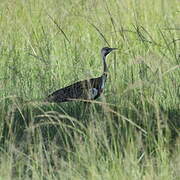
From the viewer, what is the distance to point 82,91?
20.9 feet

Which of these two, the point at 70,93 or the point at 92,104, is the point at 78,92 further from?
the point at 92,104

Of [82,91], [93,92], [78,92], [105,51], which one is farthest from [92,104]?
[105,51]

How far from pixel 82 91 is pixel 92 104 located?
→ 132 centimetres

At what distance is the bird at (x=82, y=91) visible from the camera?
19.6 ft

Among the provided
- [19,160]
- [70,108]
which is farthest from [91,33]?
[19,160]

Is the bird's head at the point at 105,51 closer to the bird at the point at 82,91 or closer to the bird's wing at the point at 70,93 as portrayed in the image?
the bird at the point at 82,91

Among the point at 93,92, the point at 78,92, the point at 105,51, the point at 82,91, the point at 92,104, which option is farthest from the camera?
the point at 105,51

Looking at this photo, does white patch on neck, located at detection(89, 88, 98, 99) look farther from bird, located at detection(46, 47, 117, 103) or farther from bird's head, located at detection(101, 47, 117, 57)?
bird's head, located at detection(101, 47, 117, 57)

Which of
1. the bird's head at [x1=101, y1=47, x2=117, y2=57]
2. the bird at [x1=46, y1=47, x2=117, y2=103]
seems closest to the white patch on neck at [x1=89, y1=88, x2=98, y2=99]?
the bird at [x1=46, y1=47, x2=117, y2=103]

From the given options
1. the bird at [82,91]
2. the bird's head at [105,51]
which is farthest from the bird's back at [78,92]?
the bird's head at [105,51]

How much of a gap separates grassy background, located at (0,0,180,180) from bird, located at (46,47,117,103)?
0.08m

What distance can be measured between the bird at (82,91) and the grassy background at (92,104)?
8 centimetres

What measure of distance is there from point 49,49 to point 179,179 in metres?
2.84

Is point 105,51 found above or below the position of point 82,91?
above
